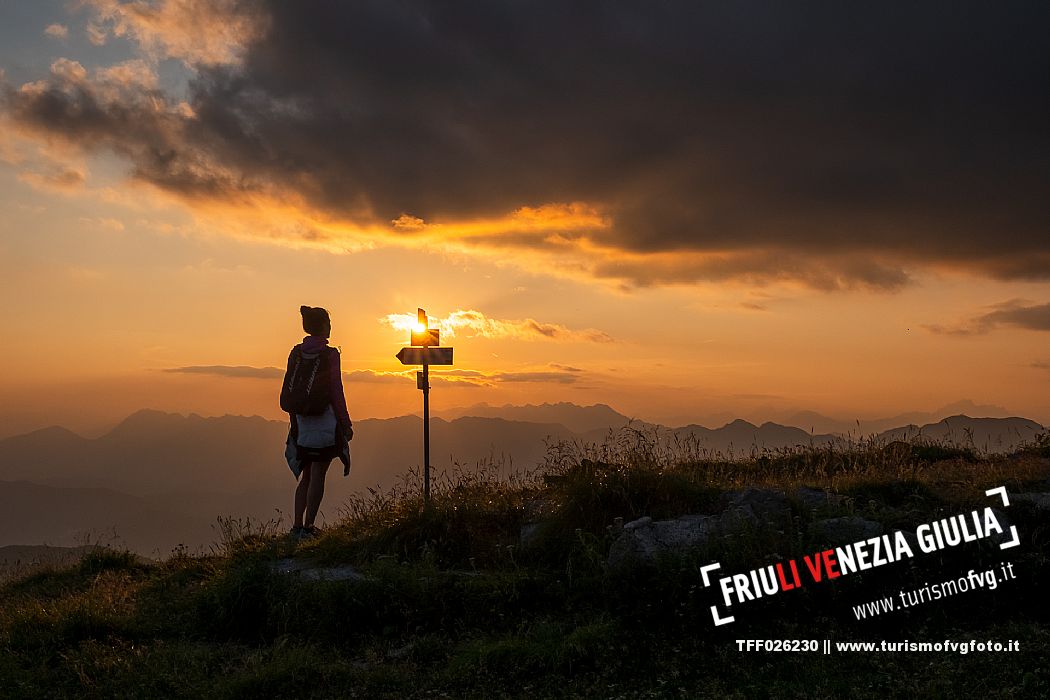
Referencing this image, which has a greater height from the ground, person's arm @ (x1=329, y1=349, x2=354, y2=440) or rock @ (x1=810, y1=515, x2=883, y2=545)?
person's arm @ (x1=329, y1=349, x2=354, y2=440)

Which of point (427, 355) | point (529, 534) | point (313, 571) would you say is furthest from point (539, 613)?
point (427, 355)

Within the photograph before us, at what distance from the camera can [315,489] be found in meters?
11.1

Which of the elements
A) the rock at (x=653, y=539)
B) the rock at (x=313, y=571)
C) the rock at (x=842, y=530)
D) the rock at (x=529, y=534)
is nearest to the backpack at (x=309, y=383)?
the rock at (x=313, y=571)

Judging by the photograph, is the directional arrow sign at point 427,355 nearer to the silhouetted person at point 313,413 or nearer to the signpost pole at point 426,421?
the signpost pole at point 426,421

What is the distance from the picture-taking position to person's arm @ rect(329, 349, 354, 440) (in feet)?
35.8

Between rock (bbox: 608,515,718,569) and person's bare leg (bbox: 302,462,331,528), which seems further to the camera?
person's bare leg (bbox: 302,462,331,528)

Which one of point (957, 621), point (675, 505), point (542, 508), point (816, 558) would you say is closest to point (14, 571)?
point (542, 508)

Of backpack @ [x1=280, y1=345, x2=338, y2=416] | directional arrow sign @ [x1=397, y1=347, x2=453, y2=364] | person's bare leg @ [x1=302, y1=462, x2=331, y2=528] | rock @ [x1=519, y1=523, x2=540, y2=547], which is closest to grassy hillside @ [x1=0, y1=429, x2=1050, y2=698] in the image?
rock @ [x1=519, y1=523, x2=540, y2=547]

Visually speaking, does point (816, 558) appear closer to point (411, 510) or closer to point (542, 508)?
point (542, 508)

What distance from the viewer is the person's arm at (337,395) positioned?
35.8ft

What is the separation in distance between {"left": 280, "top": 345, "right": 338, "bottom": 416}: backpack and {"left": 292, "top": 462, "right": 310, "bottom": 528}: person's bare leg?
82cm

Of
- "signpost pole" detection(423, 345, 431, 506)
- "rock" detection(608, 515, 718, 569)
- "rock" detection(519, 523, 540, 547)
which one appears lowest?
"rock" detection(519, 523, 540, 547)

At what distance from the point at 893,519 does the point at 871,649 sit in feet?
6.39

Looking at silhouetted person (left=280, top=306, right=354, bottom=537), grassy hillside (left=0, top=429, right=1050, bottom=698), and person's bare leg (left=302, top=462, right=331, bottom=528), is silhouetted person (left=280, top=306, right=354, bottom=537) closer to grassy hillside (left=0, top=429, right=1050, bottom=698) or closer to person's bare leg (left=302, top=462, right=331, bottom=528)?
person's bare leg (left=302, top=462, right=331, bottom=528)
